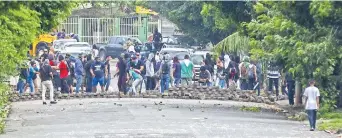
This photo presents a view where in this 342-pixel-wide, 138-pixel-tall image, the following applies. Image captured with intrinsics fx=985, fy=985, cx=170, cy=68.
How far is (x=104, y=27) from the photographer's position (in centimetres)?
6200

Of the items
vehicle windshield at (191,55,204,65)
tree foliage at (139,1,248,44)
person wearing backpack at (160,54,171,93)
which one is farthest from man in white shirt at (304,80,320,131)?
tree foliage at (139,1,248,44)

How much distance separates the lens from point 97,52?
55.8 metres

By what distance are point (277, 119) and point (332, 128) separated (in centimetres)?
351

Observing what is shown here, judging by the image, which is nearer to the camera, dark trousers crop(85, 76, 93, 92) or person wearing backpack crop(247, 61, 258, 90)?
person wearing backpack crop(247, 61, 258, 90)

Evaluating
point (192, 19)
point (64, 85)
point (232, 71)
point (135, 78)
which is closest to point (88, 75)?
point (64, 85)

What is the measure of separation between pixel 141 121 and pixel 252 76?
39.6 feet

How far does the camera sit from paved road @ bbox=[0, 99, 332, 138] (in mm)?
22922

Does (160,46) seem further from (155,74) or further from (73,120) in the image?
(73,120)

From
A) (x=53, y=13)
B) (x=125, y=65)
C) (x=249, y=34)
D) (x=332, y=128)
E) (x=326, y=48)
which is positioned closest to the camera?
(x=326, y=48)

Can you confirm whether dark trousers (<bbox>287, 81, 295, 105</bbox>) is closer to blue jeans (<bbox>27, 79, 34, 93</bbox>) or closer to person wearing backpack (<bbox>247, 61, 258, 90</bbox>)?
person wearing backpack (<bbox>247, 61, 258, 90</bbox>)

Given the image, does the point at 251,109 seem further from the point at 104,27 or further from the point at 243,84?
the point at 104,27

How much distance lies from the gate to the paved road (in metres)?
28.2

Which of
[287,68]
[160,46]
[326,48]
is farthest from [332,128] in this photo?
[160,46]

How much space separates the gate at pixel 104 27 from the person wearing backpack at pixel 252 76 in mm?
24865
